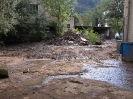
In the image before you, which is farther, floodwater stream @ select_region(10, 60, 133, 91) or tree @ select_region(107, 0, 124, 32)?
tree @ select_region(107, 0, 124, 32)

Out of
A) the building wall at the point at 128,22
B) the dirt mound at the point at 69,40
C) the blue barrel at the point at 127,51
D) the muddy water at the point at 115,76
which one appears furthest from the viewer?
the dirt mound at the point at 69,40

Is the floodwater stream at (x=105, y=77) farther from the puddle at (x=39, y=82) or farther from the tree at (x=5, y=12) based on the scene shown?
the tree at (x=5, y=12)

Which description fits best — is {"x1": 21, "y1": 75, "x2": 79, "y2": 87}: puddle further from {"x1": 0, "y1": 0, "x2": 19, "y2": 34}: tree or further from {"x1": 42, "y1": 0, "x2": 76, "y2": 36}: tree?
{"x1": 42, "y1": 0, "x2": 76, "y2": 36}: tree

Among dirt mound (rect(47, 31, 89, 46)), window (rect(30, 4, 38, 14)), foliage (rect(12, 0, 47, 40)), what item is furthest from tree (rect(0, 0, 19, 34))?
window (rect(30, 4, 38, 14))

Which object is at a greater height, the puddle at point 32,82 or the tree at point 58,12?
the tree at point 58,12

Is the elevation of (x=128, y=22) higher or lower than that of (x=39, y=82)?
higher

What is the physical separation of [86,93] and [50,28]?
62.3ft

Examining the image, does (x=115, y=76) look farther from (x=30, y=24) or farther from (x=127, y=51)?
(x=30, y=24)

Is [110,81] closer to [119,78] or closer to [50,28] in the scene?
[119,78]

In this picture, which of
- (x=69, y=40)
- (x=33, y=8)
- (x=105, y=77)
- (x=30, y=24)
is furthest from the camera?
(x=33, y=8)

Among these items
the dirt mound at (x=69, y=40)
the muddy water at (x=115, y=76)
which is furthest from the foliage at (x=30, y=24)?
the muddy water at (x=115, y=76)

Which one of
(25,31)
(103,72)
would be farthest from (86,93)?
(25,31)

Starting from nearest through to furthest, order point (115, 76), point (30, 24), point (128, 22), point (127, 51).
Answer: point (115, 76) → point (127, 51) → point (128, 22) → point (30, 24)

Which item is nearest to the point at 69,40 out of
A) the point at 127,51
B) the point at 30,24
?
the point at 30,24
